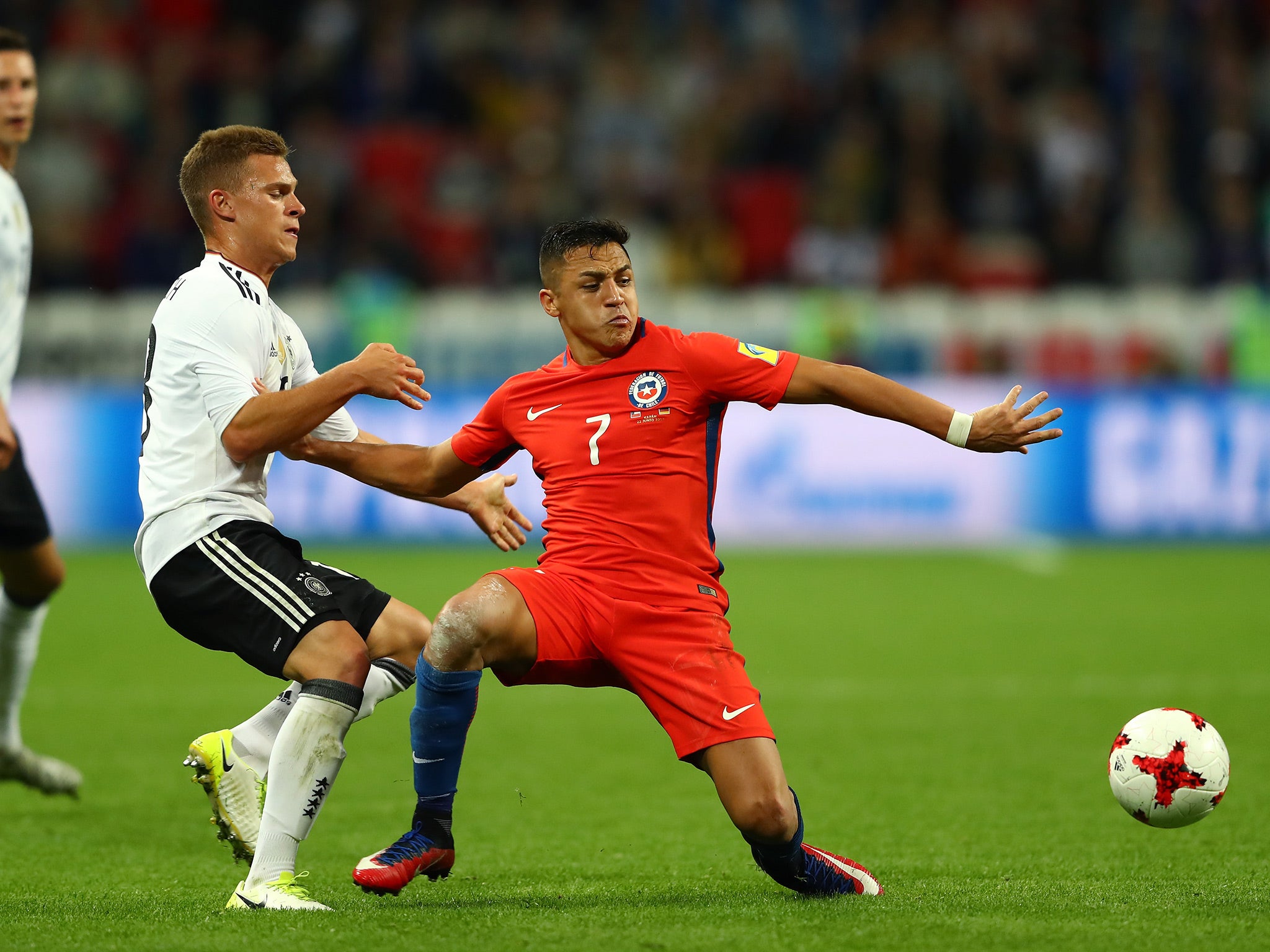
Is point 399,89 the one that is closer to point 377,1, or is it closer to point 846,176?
point 377,1

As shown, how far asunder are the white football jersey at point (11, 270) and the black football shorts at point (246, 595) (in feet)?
5.54

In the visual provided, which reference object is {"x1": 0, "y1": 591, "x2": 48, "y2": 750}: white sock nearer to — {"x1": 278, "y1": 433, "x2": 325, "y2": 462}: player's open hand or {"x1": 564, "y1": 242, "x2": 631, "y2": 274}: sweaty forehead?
{"x1": 278, "y1": 433, "x2": 325, "y2": 462}: player's open hand

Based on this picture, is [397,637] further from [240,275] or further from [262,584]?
[240,275]

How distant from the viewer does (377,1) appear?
1806 centimetres

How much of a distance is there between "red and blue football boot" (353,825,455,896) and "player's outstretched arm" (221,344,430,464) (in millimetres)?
1095

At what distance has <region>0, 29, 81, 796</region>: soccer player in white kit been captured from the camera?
5867mm

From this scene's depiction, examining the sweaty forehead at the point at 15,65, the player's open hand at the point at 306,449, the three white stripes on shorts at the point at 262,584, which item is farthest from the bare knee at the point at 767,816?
the sweaty forehead at the point at 15,65

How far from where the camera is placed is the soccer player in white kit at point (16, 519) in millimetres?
5867

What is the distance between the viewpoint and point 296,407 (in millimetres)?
4332

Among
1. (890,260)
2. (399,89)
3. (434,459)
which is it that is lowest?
(434,459)

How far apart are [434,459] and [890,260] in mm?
12194

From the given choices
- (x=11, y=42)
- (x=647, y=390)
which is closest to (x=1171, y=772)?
(x=647, y=390)

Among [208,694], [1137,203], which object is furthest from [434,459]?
[1137,203]

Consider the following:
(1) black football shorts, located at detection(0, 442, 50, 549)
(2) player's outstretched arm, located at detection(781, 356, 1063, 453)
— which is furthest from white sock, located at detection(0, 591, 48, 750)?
(2) player's outstretched arm, located at detection(781, 356, 1063, 453)
